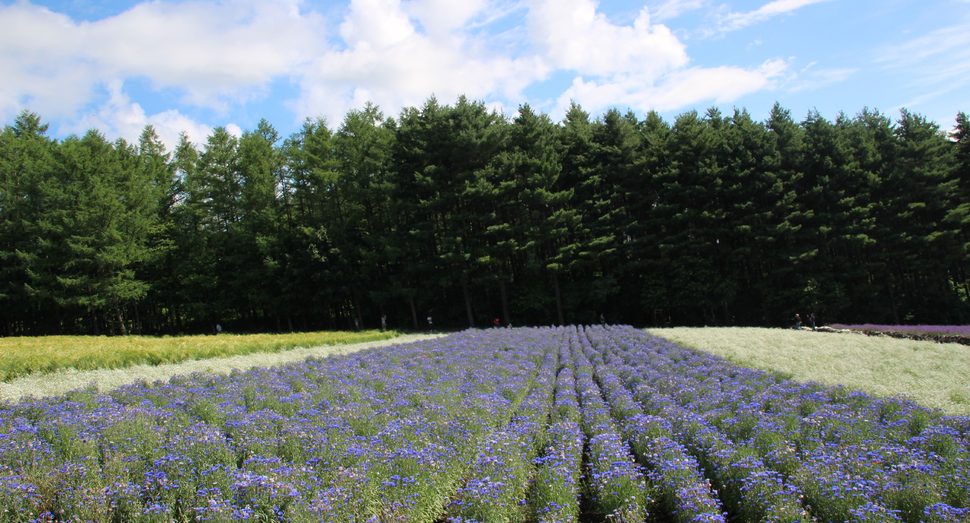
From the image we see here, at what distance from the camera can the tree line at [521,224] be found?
109 feet

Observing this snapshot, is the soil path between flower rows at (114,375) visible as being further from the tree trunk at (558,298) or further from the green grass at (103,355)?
the tree trunk at (558,298)

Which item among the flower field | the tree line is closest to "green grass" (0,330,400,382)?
the flower field

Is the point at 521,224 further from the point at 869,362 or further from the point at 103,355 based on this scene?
the point at 103,355

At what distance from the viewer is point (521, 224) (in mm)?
35906

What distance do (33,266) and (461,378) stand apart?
36.8 metres

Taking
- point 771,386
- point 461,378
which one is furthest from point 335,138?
point 771,386

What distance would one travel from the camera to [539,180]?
33656mm

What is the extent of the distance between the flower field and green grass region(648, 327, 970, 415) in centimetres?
213

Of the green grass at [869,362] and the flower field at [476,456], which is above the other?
the flower field at [476,456]

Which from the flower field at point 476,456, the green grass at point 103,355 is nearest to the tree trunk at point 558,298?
the green grass at point 103,355

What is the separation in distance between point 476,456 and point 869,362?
12462 millimetres

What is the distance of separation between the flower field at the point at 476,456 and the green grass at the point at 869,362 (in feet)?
6.99

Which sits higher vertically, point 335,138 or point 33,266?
point 335,138

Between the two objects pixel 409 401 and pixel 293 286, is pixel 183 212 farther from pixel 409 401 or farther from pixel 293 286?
pixel 409 401
